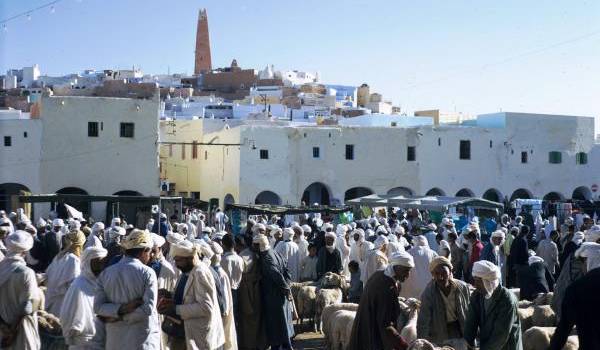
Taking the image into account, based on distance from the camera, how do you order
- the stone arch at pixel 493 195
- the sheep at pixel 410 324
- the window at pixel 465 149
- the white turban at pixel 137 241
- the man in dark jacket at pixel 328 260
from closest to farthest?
1. the white turban at pixel 137 241
2. the sheep at pixel 410 324
3. the man in dark jacket at pixel 328 260
4. the window at pixel 465 149
5. the stone arch at pixel 493 195

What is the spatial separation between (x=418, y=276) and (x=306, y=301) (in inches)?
82.1

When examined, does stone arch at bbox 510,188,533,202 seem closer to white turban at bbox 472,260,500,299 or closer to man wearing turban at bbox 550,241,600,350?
white turban at bbox 472,260,500,299

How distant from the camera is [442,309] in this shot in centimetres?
675

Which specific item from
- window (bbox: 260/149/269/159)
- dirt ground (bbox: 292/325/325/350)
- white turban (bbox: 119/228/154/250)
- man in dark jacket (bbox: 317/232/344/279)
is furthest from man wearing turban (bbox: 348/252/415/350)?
window (bbox: 260/149/269/159)

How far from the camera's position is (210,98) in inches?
2532

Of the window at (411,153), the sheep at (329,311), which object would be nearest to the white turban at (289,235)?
the sheep at (329,311)

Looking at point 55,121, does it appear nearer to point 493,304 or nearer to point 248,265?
point 248,265

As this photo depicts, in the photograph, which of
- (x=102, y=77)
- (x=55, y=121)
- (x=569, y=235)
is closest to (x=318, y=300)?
(x=569, y=235)

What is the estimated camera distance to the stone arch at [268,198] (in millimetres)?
38344

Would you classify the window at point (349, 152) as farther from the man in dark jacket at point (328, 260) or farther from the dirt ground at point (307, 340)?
the dirt ground at point (307, 340)

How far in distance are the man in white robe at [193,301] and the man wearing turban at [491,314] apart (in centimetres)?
190

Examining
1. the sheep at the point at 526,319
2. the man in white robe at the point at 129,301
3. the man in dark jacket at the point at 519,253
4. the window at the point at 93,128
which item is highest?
the window at the point at 93,128

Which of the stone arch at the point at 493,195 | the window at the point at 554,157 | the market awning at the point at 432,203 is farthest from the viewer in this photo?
the window at the point at 554,157

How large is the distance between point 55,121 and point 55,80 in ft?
178
